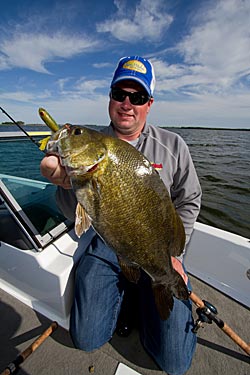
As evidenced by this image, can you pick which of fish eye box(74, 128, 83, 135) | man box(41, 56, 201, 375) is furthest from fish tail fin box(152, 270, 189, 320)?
fish eye box(74, 128, 83, 135)

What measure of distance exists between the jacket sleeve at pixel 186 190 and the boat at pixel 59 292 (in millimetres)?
578

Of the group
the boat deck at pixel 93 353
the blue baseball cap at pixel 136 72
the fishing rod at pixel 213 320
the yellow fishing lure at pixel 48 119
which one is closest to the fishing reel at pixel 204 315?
the fishing rod at pixel 213 320

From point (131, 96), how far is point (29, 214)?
6.18 ft

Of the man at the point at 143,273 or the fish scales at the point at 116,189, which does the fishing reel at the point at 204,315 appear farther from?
the fish scales at the point at 116,189

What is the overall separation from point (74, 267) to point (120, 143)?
5.59 ft

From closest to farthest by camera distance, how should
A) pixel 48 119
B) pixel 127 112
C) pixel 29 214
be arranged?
pixel 48 119
pixel 127 112
pixel 29 214

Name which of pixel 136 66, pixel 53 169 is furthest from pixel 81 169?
pixel 136 66

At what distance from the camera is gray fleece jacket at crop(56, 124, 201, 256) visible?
2.75m

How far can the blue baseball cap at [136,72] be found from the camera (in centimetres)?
247

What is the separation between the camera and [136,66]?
252 centimetres

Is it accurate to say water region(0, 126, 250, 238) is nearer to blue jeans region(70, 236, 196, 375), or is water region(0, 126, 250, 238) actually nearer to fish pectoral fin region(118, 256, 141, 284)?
blue jeans region(70, 236, 196, 375)

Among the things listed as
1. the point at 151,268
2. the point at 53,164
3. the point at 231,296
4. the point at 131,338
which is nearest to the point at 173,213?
the point at 151,268

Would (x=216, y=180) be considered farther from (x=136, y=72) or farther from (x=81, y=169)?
(x=81, y=169)

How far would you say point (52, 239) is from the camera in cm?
280
